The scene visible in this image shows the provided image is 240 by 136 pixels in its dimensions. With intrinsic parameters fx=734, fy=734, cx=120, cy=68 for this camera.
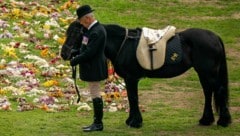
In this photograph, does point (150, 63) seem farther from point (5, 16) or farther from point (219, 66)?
point (5, 16)

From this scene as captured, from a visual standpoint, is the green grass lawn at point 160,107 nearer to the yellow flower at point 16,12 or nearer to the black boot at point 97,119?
the black boot at point 97,119

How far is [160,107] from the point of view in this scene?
1480 centimetres

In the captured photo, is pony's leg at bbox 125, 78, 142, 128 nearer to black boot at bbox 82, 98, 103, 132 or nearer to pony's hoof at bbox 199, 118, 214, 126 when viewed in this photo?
black boot at bbox 82, 98, 103, 132

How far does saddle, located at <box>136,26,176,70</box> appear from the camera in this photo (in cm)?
1259

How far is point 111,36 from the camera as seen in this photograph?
12.7 metres

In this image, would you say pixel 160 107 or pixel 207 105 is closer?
pixel 207 105

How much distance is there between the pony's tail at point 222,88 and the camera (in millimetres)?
12867

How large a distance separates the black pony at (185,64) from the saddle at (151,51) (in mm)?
106

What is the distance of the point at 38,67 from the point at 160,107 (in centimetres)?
410

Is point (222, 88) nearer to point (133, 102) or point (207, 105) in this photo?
point (207, 105)

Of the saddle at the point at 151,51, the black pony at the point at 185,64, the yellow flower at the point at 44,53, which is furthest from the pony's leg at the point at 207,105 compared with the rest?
the yellow flower at the point at 44,53

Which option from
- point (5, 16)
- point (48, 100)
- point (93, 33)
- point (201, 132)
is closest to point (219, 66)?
point (201, 132)

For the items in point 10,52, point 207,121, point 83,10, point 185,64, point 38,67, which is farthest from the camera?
point 10,52

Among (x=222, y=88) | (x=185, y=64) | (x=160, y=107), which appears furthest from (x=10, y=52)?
(x=222, y=88)
